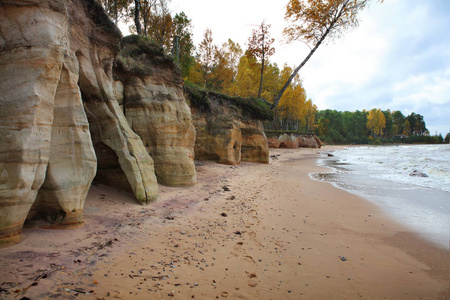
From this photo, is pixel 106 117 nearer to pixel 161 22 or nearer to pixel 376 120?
pixel 161 22

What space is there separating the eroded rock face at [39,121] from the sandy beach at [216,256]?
0.48m

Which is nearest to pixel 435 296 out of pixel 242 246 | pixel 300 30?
pixel 242 246

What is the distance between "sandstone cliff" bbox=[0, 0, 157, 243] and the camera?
267cm

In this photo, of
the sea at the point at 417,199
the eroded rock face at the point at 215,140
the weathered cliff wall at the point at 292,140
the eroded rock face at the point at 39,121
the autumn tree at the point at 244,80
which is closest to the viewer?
the eroded rock face at the point at 39,121

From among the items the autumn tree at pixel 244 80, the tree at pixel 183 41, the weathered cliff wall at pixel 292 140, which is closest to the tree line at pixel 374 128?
the weathered cliff wall at pixel 292 140

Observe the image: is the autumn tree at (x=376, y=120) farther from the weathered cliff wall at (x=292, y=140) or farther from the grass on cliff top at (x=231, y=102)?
the grass on cliff top at (x=231, y=102)

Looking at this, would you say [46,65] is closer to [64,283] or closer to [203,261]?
[64,283]

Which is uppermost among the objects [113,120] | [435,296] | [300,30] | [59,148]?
[300,30]

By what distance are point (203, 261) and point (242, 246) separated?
2.53 ft

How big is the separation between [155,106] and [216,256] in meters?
4.65

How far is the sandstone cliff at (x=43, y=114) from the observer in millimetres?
2668

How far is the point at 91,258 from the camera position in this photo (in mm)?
2705

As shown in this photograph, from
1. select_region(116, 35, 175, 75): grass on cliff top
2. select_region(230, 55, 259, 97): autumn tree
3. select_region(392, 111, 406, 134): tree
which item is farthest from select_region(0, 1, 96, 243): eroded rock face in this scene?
select_region(392, 111, 406, 134): tree

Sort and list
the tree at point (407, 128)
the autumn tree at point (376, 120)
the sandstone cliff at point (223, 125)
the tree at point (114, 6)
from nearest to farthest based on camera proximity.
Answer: the sandstone cliff at point (223, 125) < the tree at point (114, 6) < the autumn tree at point (376, 120) < the tree at point (407, 128)
